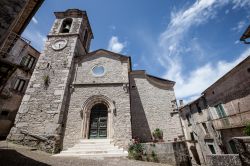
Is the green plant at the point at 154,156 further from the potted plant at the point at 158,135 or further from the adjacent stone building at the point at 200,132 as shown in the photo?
the adjacent stone building at the point at 200,132

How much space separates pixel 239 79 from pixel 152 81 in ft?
21.8

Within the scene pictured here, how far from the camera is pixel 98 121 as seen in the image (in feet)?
31.2

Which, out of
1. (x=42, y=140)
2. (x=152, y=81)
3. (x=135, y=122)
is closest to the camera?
(x=42, y=140)

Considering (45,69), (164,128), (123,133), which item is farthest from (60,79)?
(164,128)

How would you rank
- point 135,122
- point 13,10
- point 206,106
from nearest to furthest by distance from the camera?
point 13,10 → point 135,122 → point 206,106

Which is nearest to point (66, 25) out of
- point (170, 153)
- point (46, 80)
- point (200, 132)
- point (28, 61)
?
point (28, 61)

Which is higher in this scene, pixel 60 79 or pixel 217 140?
pixel 60 79

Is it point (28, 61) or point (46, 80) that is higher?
point (28, 61)

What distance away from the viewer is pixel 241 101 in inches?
413

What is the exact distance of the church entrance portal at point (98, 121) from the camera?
9.09 meters

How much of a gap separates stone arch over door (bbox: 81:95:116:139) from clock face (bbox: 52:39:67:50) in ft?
18.1

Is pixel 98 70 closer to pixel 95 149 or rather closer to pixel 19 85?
pixel 95 149

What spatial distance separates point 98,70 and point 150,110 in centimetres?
538

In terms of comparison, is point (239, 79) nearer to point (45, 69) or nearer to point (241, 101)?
point (241, 101)
